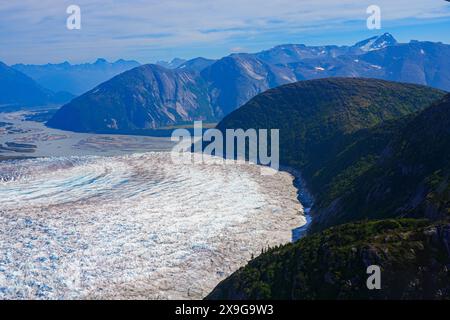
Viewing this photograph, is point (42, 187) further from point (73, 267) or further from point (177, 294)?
point (177, 294)

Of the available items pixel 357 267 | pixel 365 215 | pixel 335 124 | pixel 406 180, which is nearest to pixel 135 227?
pixel 365 215

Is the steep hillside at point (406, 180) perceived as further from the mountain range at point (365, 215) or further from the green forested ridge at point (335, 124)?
the green forested ridge at point (335, 124)

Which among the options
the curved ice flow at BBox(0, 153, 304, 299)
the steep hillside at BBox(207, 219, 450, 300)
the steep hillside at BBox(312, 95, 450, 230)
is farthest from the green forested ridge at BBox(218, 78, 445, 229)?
the steep hillside at BBox(207, 219, 450, 300)

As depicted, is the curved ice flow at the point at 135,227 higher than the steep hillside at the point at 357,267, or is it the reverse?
the steep hillside at the point at 357,267

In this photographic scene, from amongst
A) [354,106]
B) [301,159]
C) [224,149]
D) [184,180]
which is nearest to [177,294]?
[184,180]

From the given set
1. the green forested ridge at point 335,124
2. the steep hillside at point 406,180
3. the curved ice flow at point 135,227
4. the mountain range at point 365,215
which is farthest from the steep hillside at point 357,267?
the green forested ridge at point 335,124

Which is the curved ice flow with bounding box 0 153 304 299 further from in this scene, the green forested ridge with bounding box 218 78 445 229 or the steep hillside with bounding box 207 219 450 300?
the steep hillside with bounding box 207 219 450 300

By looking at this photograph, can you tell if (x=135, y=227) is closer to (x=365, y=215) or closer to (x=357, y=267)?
(x=365, y=215)
